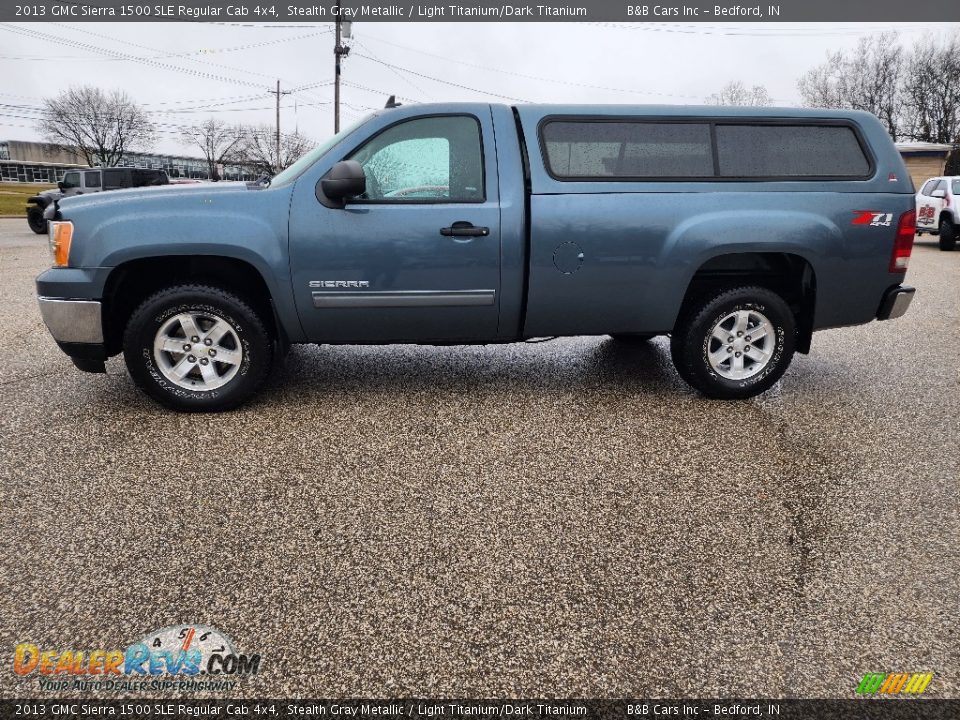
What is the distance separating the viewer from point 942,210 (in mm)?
16438

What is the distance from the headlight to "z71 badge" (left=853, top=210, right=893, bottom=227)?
482cm

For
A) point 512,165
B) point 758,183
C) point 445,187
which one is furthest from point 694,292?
point 445,187

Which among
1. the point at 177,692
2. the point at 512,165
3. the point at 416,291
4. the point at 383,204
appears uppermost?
the point at 512,165

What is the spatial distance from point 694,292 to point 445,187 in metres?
1.85

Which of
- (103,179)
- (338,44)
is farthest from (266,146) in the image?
(103,179)

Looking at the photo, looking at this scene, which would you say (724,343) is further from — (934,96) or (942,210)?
(934,96)

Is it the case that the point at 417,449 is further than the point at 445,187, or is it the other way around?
the point at 445,187

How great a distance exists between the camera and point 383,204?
396 cm

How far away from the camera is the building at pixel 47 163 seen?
3398 inches

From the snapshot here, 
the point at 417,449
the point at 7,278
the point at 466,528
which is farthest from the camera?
the point at 7,278

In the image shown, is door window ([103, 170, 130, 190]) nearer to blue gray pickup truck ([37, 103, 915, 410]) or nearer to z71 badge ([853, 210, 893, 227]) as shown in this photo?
blue gray pickup truck ([37, 103, 915, 410])

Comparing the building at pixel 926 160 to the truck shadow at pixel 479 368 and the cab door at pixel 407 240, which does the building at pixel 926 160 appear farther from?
the cab door at pixel 407 240

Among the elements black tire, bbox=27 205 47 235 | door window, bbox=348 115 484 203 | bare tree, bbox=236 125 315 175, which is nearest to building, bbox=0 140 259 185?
bare tree, bbox=236 125 315 175

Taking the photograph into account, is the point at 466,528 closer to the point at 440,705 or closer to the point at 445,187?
the point at 440,705
